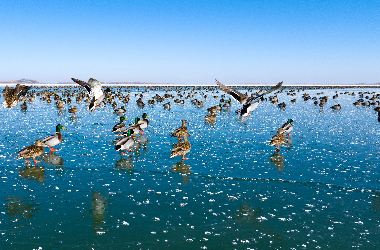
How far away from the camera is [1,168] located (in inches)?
579

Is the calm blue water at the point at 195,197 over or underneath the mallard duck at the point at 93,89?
underneath

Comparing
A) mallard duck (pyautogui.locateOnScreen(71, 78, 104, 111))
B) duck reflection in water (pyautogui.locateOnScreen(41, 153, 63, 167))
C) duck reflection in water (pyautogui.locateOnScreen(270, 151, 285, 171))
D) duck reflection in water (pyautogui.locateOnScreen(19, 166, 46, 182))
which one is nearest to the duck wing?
mallard duck (pyautogui.locateOnScreen(71, 78, 104, 111))

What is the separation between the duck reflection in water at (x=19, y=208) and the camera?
32.0 ft

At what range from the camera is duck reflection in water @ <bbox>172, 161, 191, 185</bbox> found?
537 inches

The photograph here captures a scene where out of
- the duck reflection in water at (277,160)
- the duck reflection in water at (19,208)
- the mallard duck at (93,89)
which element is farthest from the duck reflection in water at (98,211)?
the duck reflection in water at (277,160)

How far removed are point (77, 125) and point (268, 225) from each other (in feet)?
79.8

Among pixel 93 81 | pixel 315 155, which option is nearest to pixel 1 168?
pixel 93 81

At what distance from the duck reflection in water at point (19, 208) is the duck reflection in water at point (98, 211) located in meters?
1.92

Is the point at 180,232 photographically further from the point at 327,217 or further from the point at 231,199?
the point at 327,217

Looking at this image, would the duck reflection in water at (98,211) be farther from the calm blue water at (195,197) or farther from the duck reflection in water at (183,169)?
the duck reflection in water at (183,169)

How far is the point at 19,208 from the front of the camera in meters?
10.3

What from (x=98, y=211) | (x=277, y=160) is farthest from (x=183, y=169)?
(x=98, y=211)

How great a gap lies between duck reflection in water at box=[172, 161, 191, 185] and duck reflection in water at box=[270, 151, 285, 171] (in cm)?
460

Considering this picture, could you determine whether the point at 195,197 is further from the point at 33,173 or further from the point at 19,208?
the point at 33,173
